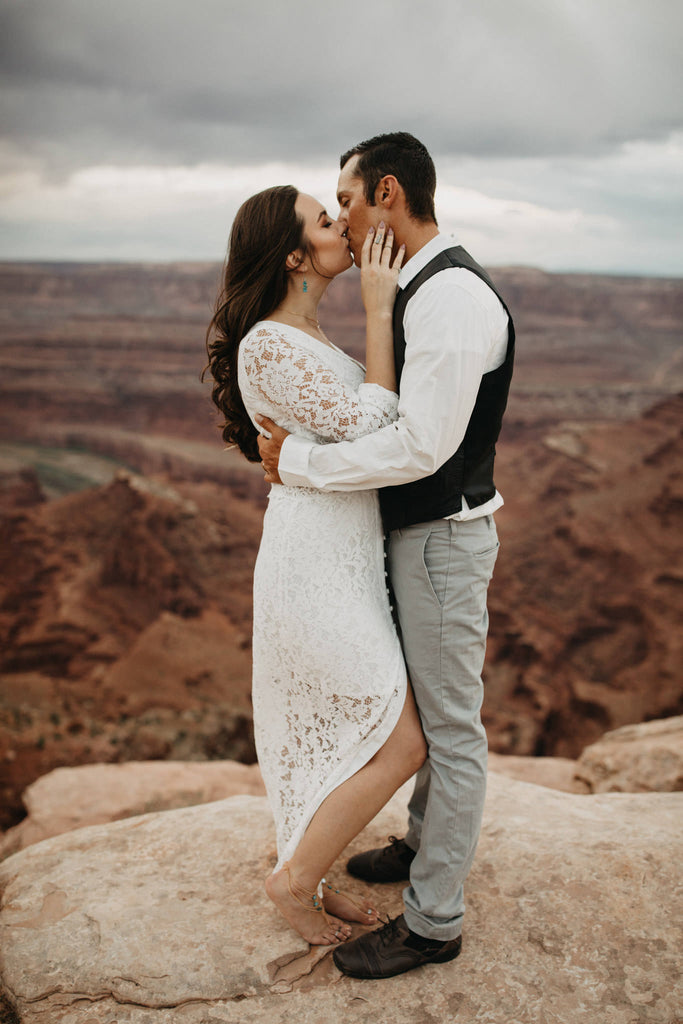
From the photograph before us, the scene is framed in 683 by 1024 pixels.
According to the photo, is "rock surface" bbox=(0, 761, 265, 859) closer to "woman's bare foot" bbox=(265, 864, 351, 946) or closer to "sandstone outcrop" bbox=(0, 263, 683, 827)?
"sandstone outcrop" bbox=(0, 263, 683, 827)

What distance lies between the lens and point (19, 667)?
1201cm

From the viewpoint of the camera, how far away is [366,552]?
7.04ft

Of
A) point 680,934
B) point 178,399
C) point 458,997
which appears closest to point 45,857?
point 458,997

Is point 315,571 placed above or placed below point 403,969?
above

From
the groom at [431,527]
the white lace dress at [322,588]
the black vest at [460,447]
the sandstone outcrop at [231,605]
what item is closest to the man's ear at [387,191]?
the groom at [431,527]

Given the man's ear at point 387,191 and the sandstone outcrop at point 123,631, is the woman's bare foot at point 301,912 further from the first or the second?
the sandstone outcrop at point 123,631

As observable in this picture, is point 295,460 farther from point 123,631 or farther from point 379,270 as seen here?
point 123,631

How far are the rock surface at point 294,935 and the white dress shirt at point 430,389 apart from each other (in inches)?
57.0

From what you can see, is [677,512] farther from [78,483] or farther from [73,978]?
[78,483]

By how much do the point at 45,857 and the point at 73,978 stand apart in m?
0.75

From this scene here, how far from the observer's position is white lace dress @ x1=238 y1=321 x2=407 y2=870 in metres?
2.05

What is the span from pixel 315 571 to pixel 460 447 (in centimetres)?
54

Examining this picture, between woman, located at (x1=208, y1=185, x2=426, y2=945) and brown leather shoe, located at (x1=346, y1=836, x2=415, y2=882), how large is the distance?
34 centimetres

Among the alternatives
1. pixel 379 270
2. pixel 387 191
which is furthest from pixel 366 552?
pixel 387 191
